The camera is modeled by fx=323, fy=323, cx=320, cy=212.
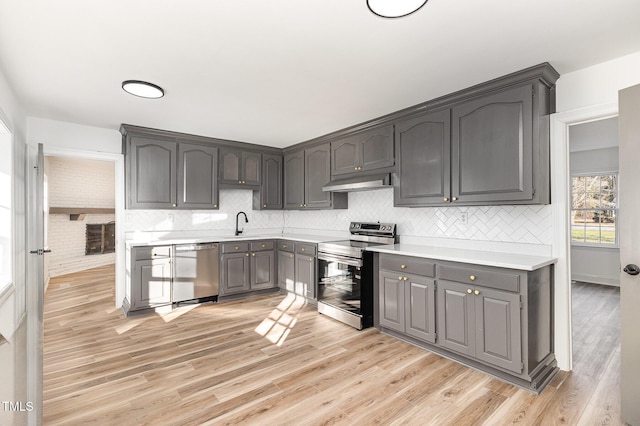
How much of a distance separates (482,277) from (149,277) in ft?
12.2

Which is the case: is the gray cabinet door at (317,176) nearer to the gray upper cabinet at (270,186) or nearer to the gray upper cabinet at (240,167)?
the gray upper cabinet at (270,186)

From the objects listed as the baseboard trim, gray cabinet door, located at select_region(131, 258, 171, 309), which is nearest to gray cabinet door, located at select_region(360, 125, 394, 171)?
gray cabinet door, located at select_region(131, 258, 171, 309)

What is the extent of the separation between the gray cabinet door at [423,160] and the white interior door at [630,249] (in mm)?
1244

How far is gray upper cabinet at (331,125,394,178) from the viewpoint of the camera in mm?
3688

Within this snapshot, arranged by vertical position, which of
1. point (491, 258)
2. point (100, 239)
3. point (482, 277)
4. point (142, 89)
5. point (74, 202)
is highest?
point (142, 89)

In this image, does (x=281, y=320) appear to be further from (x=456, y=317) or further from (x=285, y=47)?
(x=285, y=47)

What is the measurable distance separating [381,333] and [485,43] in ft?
8.93

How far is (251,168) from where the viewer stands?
202 inches

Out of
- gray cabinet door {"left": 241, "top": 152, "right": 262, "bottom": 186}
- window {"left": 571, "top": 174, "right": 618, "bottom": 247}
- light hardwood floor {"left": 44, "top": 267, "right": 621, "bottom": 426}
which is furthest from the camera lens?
window {"left": 571, "top": 174, "right": 618, "bottom": 247}

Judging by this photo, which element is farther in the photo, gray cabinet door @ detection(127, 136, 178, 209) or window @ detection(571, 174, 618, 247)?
window @ detection(571, 174, 618, 247)

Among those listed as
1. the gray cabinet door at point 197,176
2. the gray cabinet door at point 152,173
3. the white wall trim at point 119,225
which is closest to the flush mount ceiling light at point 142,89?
the gray cabinet door at point 152,173

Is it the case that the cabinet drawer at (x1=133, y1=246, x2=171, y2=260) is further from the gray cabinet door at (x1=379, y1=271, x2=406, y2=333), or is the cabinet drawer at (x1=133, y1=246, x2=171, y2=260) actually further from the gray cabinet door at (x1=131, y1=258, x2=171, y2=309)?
the gray cabinet door at (x1=379, y1=271, x2=406, y2=333)

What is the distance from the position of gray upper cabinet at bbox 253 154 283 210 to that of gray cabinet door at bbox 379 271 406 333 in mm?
2584

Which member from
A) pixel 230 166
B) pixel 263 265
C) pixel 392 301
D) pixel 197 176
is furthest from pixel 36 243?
pixel 392 301
